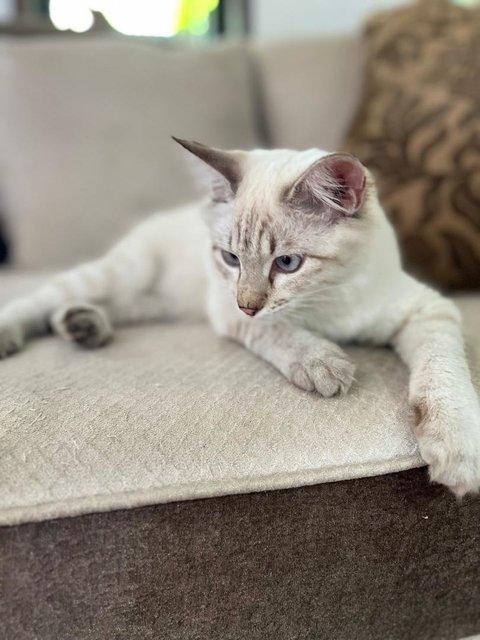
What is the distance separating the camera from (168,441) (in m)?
0.85

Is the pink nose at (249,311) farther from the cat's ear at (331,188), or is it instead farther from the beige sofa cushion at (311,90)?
the beige sofa cushion at (311,90)

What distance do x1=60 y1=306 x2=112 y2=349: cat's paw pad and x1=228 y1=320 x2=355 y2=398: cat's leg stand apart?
296mm

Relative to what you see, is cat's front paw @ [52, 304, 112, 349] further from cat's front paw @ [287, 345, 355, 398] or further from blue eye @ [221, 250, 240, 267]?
cat's front paw @ [287, 345, 355, 398]

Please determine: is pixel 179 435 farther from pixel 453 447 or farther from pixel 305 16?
pixel 305 16

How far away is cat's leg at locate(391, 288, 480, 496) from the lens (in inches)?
31.8

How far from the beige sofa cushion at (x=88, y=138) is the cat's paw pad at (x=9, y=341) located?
2.13ft

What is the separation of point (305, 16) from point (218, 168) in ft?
8.16

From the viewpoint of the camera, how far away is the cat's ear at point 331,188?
3.12 feet

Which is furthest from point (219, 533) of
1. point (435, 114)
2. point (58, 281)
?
point (435, 114)

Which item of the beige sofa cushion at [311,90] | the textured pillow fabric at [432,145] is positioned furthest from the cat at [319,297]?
the beige sofa cushion at [311,90]

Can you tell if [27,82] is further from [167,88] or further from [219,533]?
[219,533]

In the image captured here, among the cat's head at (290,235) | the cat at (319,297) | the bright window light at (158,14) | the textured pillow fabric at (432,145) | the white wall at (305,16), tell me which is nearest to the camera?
the cat at (319,297)

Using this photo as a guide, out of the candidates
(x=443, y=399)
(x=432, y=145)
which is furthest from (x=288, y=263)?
(x=432, y=145)

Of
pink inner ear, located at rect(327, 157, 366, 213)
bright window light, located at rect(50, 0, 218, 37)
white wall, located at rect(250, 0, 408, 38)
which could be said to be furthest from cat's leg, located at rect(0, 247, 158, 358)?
bright window light, located at rect(50, 0, 218, 37)
